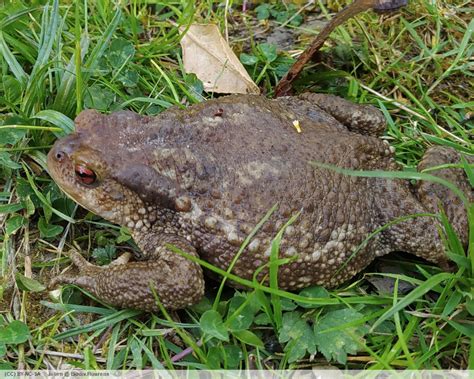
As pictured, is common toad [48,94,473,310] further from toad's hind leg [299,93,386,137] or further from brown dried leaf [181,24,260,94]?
brown dried leaf [181,24,260,94]

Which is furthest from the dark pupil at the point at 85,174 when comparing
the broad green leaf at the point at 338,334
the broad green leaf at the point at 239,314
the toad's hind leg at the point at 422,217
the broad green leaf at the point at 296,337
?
the toad's hind leg at the point at 422,217

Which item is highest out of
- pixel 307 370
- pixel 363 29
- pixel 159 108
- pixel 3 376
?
pixel 363 29

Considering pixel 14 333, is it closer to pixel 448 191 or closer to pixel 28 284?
pixel 28 284

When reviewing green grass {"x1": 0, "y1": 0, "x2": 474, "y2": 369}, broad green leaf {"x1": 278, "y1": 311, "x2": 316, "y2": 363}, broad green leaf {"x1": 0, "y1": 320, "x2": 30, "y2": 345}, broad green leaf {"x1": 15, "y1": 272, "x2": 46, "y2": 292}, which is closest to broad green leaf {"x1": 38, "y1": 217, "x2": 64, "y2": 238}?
green grass {"x1": 0, "y1": 0, "x2": 474, "y2": 369}

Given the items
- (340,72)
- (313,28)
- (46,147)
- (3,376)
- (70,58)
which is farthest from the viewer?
(313,28)

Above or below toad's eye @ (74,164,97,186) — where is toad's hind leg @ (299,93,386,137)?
above

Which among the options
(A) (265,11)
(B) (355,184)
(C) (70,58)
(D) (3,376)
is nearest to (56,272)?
(D) (3,376)

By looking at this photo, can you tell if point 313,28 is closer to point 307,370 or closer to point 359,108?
point 359,108
